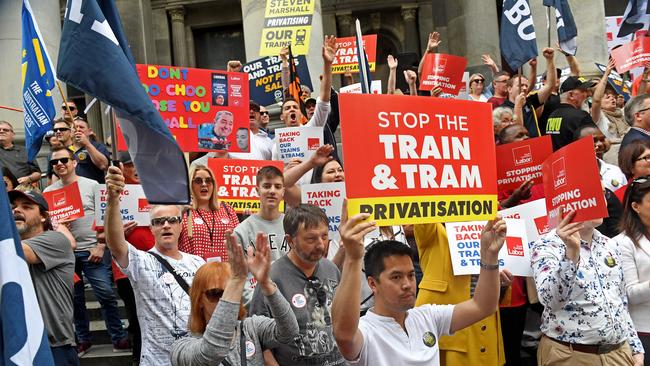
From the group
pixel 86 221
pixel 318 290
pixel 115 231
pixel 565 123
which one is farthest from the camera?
pixel 565 123

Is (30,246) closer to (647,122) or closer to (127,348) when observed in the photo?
(127,348)

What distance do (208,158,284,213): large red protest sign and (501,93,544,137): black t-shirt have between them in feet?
10.2

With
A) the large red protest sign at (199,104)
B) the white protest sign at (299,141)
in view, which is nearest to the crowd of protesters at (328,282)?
the white protest sign at (299,141)

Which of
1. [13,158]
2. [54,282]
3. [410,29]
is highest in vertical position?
[410,29]

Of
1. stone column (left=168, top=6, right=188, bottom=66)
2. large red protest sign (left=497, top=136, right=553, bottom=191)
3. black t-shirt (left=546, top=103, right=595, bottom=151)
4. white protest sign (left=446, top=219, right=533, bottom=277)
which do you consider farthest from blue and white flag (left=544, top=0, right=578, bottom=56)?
stone column (left=168, top=6, right=188, bottom=66)

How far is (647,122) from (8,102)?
9473 mm

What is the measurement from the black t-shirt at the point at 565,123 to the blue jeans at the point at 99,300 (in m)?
4.77

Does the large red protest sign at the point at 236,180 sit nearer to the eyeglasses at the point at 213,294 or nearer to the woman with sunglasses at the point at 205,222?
the woman with sunglasses at the point at 205,222

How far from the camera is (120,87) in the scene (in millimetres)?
3729

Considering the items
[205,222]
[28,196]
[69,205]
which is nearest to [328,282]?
[205,222]

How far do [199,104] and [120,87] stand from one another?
12.7ft

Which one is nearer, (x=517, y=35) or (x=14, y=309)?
(x=14, y=309)

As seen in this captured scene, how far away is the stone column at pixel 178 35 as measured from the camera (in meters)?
21.8

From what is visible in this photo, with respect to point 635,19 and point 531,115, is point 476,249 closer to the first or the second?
point 531,115
